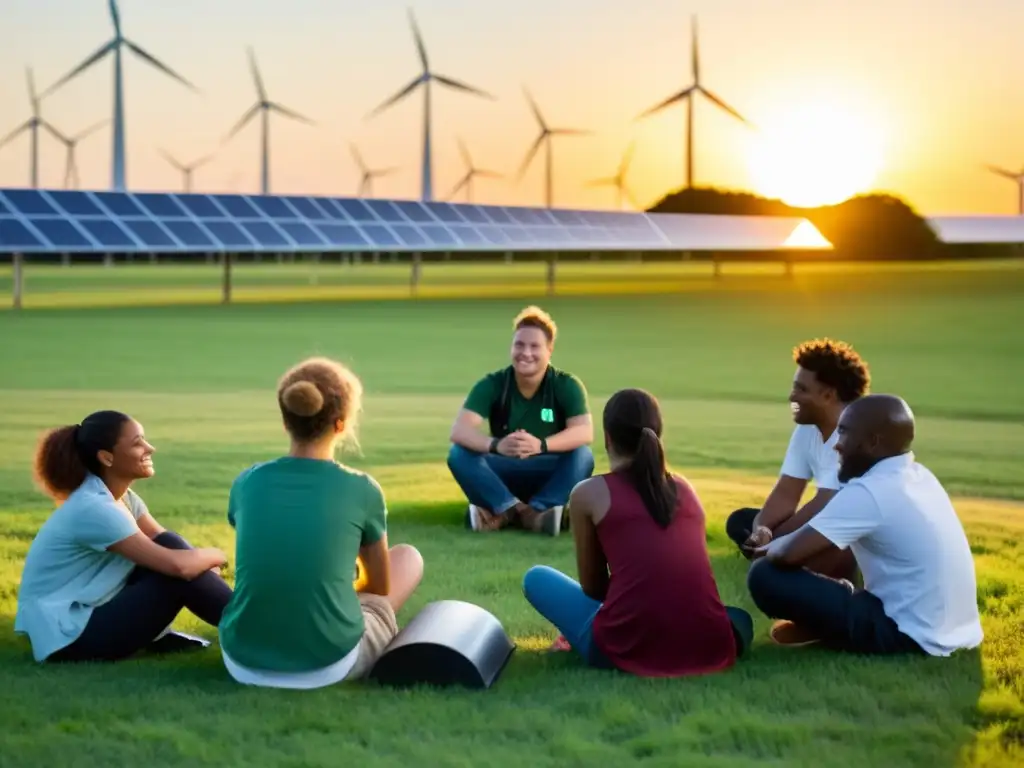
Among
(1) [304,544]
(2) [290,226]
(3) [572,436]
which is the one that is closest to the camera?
(1) [304,544]

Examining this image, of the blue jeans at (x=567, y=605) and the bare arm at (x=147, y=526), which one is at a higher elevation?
Answer: the bare arm at (x=147, y=526)

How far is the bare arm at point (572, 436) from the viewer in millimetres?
9430

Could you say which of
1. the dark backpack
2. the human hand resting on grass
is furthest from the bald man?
the dark backpack

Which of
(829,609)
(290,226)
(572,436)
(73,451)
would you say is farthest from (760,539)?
(290,226)

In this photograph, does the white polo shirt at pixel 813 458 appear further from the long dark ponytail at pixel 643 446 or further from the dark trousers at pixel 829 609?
the long dark ponytail at pixel 643 446

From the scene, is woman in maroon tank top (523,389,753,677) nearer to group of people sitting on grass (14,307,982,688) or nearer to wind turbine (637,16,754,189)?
group of people sitting on grass (14,307,982,688)

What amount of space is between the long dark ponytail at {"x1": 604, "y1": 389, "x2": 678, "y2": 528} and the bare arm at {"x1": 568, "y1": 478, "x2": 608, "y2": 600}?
151mm

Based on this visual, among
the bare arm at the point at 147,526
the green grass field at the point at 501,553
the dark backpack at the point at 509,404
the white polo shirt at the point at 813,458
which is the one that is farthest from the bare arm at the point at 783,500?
the bare arm at the point at 147,526

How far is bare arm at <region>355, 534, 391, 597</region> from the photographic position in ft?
18.6

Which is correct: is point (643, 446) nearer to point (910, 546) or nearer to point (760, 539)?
point (910, 546)

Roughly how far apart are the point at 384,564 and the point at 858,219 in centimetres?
11704

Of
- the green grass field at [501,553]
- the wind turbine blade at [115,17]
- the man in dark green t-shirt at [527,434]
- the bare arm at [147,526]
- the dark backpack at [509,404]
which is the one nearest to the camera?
the green grass field at [501,553]

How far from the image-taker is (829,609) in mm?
6137

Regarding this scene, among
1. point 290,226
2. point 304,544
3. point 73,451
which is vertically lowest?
point 304,544
